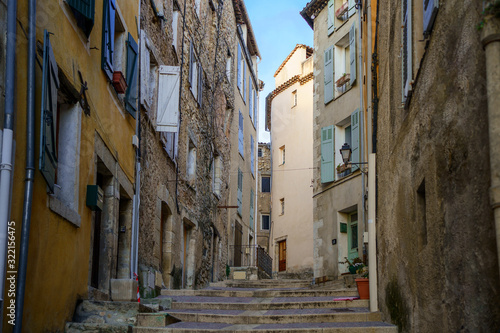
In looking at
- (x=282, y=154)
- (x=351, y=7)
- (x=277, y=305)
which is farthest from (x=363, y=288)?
(x=282, y=154)

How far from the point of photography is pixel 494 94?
386cm

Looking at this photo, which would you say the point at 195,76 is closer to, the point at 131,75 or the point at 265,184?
the point at 131,75

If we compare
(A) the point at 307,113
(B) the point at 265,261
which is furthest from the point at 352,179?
(A) the point at 307,113

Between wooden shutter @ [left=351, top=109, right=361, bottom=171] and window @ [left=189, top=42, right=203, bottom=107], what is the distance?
11.7 ft

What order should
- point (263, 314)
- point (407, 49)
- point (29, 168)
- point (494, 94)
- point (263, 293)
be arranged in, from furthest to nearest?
point (263, 293)
point (263, 314)
point (407, 49)
point (29, 168)
point (494, 94)

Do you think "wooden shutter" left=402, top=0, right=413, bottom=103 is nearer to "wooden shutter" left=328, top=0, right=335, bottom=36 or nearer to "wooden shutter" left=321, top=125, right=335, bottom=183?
"wooden shutter" left=321, top=125, right=335, bottom=183

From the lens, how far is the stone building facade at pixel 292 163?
27.3 m

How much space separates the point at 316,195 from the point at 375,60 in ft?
25.8

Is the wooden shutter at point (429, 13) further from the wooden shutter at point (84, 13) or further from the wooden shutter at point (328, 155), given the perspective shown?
the wooden shutter at point (328, 155)

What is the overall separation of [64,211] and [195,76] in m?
9.50

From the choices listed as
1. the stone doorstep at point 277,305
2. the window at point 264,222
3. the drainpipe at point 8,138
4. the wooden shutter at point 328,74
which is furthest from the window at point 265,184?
the drainpipe at point 8,138

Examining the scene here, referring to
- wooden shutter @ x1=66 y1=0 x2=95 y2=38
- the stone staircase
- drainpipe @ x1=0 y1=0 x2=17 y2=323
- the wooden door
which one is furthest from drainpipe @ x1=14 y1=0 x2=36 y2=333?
the wooden door

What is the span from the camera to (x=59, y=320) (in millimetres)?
6281

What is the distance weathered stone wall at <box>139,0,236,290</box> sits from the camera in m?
11.3
